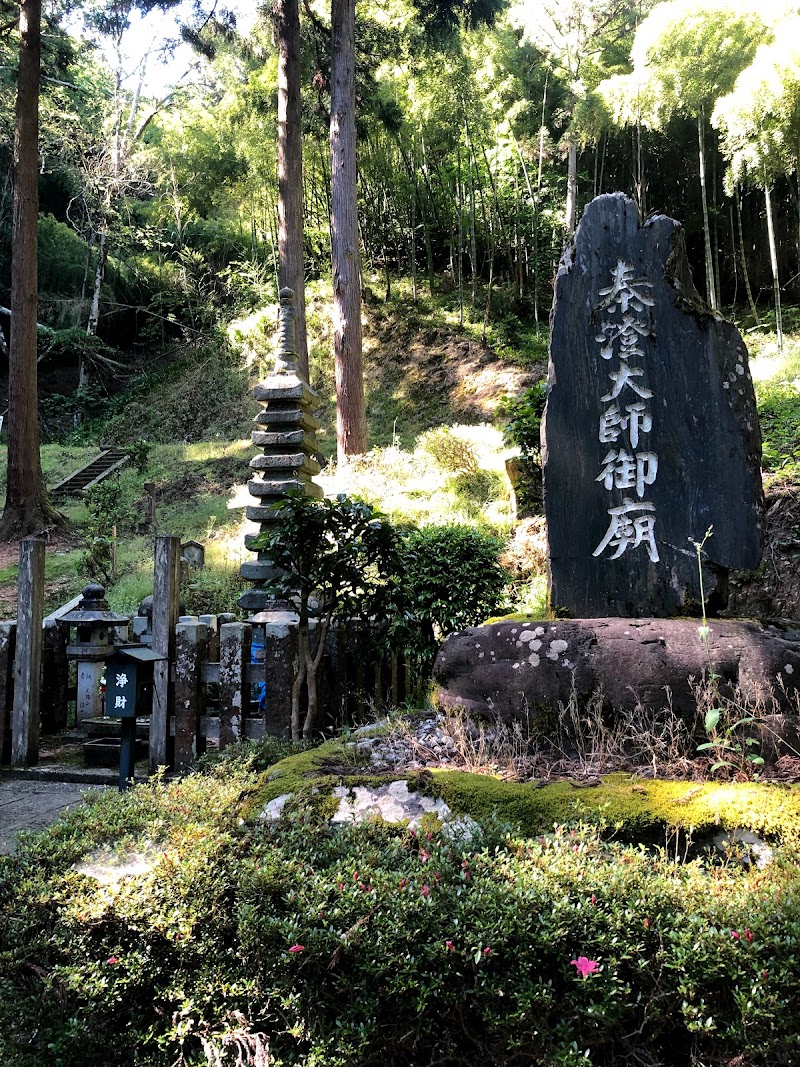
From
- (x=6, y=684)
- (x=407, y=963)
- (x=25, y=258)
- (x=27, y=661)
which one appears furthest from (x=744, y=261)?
(x=407, y=963)

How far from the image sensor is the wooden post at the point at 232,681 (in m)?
4.62

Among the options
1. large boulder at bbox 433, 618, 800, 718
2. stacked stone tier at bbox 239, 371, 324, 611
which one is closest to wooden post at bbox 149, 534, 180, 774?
large boulder at bbox 433, 618, 800, 718

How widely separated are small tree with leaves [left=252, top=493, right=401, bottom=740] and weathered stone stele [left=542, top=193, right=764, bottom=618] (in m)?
1.06

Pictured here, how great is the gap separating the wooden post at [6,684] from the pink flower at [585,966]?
14.6 feet

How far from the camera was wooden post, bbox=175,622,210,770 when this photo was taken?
469 cm

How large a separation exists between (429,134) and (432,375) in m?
6.14

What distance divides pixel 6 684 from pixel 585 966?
4.49 metres

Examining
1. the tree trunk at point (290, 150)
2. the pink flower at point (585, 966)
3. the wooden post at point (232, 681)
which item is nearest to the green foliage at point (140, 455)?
the tree trunk at point (290, 150)

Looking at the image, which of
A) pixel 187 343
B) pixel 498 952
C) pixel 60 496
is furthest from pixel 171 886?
pixel 187 343

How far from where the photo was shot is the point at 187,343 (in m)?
22.7

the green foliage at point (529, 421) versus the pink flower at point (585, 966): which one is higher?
the green foliage at point (529, 421)

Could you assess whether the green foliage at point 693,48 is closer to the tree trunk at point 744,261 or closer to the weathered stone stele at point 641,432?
the tree trunk at point 744,261

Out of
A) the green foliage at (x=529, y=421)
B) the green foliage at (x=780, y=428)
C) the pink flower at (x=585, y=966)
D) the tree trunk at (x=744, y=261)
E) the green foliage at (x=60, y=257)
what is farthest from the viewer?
the green foliage at (x=60, y=257)

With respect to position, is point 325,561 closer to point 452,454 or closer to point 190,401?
point 452,454
